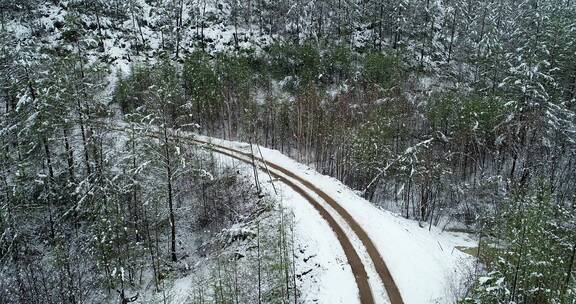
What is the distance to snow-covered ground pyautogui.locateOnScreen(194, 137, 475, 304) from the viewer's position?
22656 millimetres

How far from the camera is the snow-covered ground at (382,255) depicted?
74.3ft

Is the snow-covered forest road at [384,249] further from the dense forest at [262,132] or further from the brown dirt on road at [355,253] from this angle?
the dense forest at [262,132]

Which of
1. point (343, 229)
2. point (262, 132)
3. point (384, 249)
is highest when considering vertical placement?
point (262, 132)

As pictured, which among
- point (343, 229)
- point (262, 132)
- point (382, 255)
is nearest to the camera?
point (382, 255)

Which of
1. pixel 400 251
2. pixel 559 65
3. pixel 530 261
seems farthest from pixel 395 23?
pixel 530 261

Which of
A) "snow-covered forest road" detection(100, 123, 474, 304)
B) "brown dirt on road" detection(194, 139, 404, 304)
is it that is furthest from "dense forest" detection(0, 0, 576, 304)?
"brown dirt on road" detection(194, 139, 404, 304)

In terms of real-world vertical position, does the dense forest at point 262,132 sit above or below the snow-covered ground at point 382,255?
above

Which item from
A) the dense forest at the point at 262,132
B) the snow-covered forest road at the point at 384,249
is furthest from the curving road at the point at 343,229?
the dense forest at the point at 262,132

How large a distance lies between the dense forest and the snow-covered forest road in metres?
2.10

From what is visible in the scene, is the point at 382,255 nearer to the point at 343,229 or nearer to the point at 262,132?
the point at 343,229

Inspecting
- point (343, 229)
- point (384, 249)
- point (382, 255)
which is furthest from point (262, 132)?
point (382, 255)

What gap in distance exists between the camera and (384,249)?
26.1 meters

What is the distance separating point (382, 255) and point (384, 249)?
0.64m

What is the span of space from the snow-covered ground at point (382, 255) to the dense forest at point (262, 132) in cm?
151
